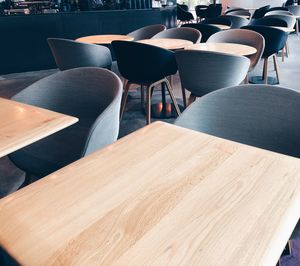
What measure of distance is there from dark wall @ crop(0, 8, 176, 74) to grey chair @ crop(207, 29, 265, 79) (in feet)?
9.47

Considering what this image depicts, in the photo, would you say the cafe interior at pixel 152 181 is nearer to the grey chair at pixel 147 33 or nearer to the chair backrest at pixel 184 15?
the grey chair at pixel 147 33

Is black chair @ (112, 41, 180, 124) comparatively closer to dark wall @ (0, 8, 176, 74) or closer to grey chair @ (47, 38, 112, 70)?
grey chair @ (47, 38, 112, 70)

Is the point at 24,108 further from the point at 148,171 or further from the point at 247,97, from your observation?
the point at 247,97

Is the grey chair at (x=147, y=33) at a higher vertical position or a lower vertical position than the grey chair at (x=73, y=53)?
lower

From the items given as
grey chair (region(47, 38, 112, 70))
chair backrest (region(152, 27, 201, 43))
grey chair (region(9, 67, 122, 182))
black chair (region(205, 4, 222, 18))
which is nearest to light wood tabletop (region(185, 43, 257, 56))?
chair backrest (region(152, 27, 201, 43))

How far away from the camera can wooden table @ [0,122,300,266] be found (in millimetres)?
629

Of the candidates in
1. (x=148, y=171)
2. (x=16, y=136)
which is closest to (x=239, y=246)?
(x=148, y=171)

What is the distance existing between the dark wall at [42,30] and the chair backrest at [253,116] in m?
4.80

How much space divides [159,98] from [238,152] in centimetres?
311

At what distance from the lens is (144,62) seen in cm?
278

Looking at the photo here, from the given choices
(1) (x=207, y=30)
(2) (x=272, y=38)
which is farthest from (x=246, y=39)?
(1) (x=207, y=30)

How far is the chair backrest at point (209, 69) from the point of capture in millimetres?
2426

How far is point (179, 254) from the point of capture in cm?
62

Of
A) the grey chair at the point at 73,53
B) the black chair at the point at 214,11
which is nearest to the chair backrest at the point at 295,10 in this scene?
the black chair at the point at 214,11
